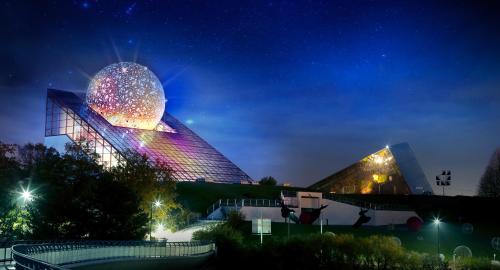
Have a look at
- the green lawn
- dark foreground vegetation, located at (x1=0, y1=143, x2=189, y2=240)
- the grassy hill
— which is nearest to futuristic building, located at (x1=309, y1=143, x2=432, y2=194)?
the grassy hill

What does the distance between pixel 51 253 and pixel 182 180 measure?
63576 millimetres

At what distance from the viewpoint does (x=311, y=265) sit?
44.3m

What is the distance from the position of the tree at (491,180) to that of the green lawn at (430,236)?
2825 cm

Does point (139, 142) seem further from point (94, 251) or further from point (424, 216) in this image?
point (94, 251)

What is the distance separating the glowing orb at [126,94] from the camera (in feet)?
328

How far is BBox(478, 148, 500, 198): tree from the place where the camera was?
9762 cm

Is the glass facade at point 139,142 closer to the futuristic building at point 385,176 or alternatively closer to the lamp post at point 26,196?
the futuristic building at point 385,176

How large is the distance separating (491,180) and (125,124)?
6043 centimetres

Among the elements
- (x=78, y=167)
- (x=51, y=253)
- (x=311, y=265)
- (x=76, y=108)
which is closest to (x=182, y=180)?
(x=76, y=108)

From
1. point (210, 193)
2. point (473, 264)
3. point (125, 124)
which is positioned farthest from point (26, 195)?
point (125, 124)

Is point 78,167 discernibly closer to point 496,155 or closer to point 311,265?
point 311,265

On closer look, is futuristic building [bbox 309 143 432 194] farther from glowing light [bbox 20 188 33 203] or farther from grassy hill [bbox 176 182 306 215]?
glowing light [bbox 20 188 33 203]

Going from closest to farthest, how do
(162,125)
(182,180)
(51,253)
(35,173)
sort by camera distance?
(51,253)
(35,173)
(182,180)
(162,125)

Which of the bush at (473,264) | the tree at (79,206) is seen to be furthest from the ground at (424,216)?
the tree at (79,206)
